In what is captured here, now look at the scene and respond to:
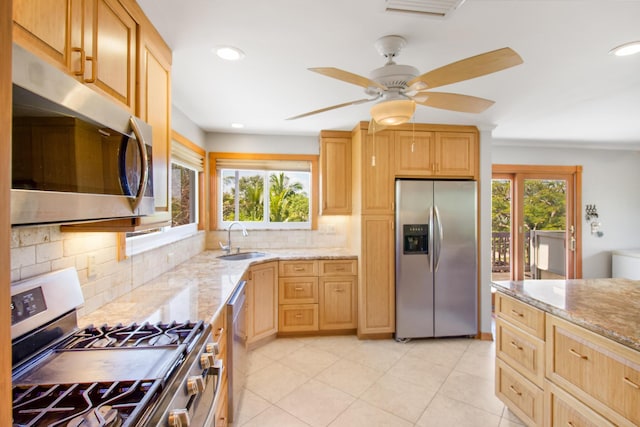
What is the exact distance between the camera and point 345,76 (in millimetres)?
1418

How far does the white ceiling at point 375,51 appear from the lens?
1.42 m

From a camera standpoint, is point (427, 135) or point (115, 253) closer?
point (115, 253)

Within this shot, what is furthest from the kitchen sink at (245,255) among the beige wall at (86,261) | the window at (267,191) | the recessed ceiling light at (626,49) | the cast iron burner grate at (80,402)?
the recessed ceiling light at (626,49)

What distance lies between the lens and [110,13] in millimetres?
1171

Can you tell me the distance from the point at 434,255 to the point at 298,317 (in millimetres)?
1575

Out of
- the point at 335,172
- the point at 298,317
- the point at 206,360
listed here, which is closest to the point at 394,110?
the point at 206,360

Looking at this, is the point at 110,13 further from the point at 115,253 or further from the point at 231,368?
the point at 231,368

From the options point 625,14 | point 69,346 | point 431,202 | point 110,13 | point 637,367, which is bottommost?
point 637,367

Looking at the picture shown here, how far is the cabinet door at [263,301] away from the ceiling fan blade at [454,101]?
206cm

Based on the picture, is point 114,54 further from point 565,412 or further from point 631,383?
point 565,412

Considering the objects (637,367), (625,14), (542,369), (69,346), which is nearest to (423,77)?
(625,14)

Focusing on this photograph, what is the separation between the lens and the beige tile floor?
2076 millimetres

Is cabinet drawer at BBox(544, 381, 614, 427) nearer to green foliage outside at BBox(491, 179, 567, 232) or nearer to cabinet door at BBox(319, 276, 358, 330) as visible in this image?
cabinet door at BBox(319, 276, 358, 330)

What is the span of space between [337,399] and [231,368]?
898mm
